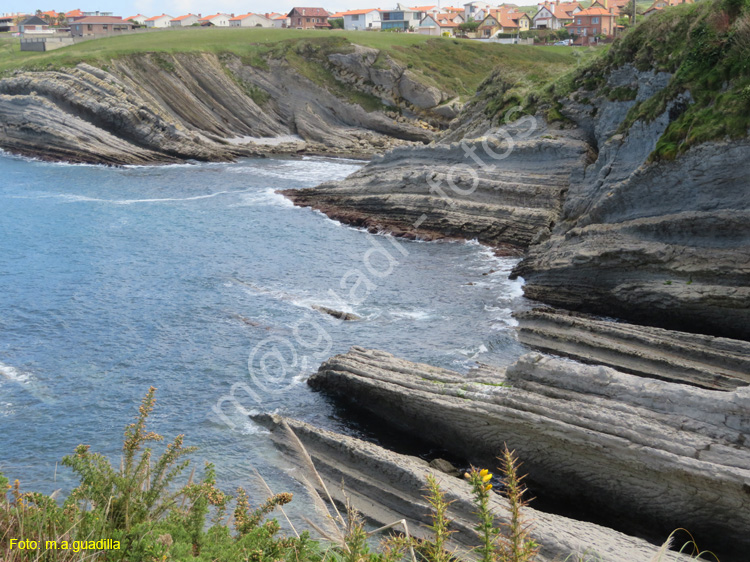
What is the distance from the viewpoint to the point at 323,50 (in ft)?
277

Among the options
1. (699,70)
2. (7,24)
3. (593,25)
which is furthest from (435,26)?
(699,70)

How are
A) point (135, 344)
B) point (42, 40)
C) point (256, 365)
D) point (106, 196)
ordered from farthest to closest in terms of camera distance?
1. point (42, 40)
2. point (106, 196)
3. point (135, 344)
4. point (256, 365)

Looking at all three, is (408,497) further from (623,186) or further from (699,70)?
(699,70)

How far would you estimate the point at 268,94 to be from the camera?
78312 mm

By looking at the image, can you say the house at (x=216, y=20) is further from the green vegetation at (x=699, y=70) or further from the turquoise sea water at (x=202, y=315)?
the green vegetation at (x=699, y=70)

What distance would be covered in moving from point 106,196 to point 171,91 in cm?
2469

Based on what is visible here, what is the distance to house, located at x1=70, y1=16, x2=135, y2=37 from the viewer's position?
9994cm

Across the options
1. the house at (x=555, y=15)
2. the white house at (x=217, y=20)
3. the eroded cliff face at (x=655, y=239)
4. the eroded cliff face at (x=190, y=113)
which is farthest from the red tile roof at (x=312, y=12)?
the eroded cliff face at (x=655, y=239)

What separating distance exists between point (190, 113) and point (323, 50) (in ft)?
68.1

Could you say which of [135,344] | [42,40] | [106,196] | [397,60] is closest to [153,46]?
[42,40]

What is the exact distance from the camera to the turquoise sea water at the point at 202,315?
20500 millimetres

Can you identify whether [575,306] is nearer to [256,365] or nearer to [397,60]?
[256,365]

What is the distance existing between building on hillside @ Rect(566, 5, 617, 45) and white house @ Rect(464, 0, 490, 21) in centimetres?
4678

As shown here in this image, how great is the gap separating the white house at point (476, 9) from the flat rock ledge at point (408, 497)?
427 feet
